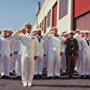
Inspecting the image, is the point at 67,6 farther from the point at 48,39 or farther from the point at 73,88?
the point at 73,88

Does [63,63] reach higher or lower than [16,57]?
lower

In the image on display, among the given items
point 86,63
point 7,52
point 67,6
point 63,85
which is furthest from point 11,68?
point 67,6

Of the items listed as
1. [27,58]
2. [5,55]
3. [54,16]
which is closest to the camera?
[27,58]

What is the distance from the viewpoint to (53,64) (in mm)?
17844

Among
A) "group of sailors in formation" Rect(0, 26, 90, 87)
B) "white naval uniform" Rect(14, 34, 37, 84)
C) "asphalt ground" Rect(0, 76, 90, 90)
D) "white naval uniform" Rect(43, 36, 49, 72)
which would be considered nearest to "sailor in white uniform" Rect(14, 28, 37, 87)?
Result: "white naval uniform" Rect(14, 34, 37, 84)

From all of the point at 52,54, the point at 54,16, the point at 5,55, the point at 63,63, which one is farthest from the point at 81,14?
the point at 54,16

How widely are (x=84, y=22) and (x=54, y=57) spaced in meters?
7.79

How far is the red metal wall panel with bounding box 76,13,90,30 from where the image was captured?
24359 mm

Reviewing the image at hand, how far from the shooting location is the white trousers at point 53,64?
17641mm

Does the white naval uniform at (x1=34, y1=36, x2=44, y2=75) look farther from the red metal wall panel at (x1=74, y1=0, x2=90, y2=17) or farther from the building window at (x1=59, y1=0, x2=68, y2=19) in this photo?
the building window at (x1=59, y1=0, x2=68, y2=19)

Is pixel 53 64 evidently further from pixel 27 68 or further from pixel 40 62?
pixel 27 68

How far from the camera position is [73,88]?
13906 mm

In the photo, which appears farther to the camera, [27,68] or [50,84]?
[50,84]

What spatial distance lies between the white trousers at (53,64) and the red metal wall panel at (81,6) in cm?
694
